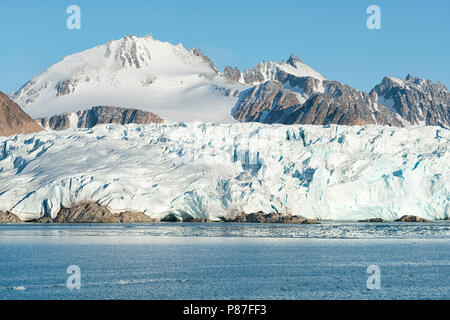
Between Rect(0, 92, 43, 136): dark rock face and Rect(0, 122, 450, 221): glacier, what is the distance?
75056 millimetres

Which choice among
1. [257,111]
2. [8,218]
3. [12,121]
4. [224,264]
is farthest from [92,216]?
[257,111]

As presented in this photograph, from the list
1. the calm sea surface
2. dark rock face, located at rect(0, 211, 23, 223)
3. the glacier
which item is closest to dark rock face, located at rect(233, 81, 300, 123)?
the glacier

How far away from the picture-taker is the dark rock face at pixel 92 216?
63.8 meters

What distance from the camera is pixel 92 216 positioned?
2530 inches

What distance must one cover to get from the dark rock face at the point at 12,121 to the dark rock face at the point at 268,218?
300 ft

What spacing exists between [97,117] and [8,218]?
407ft

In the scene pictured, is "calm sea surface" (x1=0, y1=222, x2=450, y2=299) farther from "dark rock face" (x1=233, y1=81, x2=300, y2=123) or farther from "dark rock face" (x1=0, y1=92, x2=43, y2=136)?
"dark rock face" (x1=233, y1=81, x2=300, y2=123)

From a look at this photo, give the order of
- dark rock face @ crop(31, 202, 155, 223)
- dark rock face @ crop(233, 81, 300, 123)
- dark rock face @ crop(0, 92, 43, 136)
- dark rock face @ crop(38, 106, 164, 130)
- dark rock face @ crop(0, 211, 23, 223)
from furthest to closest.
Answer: dark rock face @ crop(233, 81, 300, 123)
dark rock face @ crop(38, 106, 164, 130)
dark rock face @ crop(0, 92, 43, 136)
dark rock face @ crop(0, 211, 23, 223)
dark rock face @ crop(31, 202, 155, 223)

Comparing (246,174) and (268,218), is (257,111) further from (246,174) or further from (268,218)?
(268,218)

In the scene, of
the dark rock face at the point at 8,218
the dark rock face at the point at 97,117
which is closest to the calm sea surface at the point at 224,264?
the dark rock face at the point at 8,218

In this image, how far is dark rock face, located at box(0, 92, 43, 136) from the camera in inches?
5792
